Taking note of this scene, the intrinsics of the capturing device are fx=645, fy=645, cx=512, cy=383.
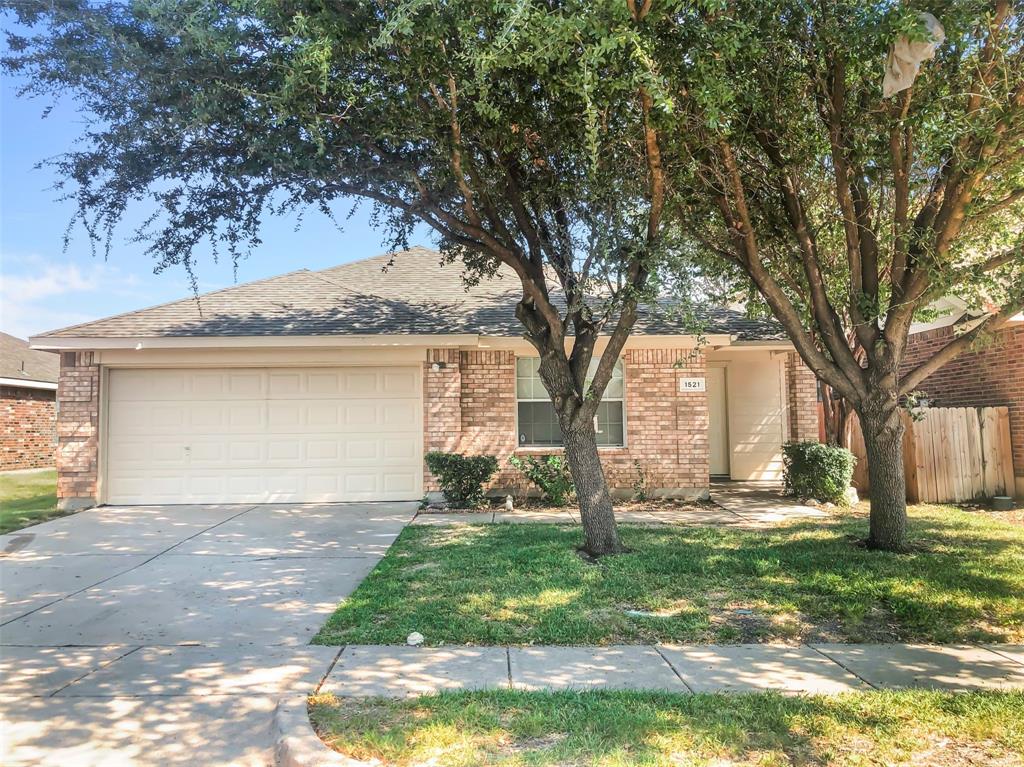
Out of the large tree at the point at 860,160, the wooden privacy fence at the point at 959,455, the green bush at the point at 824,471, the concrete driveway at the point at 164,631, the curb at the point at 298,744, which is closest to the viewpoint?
the curb at the point at 298,744

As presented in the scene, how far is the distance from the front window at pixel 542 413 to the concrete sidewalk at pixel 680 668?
23.8 feet

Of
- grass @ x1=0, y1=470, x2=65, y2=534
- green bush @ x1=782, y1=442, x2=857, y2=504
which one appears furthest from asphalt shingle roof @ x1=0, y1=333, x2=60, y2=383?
green bush @ x1=782, y1=442, x2=857, y2=504

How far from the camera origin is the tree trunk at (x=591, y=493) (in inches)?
288

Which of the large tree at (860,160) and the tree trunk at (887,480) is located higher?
the large tree at (860,160)

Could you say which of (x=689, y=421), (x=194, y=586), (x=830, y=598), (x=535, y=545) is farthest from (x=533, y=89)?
(x=689, y=421)

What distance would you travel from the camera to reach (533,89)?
6848 mm

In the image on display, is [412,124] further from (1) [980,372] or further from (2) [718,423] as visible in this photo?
(1) [980,372]

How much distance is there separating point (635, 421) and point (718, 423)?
148 inches

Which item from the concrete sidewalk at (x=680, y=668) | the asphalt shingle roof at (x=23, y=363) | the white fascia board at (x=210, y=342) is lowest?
the concrete sidewalk at (x=680, y=668)

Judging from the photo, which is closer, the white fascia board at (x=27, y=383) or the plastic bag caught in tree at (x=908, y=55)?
the plastic bag caught in tree at (x=908, y=55)

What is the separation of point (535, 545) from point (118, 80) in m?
6.77

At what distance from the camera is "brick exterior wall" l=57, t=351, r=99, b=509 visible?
1116cm

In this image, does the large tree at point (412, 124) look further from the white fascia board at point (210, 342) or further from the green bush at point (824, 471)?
the green bush at point (824, 471)

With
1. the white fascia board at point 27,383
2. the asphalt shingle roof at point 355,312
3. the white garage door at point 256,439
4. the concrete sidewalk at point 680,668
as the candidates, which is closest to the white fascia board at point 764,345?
the asphalt shingle roof at point 355,312
